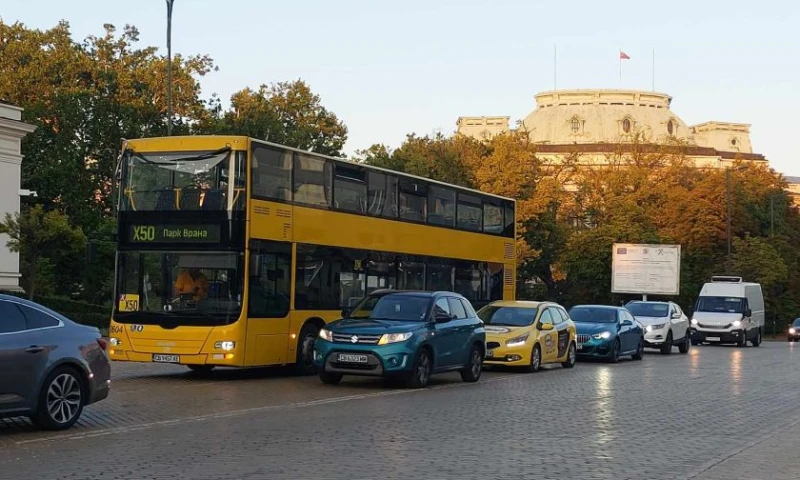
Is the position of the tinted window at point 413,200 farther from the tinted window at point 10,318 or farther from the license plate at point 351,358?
the tinted window at point 10,318

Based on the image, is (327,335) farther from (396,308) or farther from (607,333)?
(607,333)

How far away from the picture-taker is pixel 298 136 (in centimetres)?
6856

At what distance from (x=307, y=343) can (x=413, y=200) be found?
5.12 meters

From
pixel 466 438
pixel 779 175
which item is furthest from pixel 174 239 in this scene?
pixel 779 175

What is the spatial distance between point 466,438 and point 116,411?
5.17 m

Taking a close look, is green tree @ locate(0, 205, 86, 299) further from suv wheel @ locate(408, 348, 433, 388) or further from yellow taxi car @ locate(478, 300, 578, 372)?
suv wheel @ locate(408, 348, 433, 388)

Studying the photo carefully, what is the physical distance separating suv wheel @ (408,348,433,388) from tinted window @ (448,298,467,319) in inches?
52.3

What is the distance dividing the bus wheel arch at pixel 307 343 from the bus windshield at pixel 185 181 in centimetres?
308

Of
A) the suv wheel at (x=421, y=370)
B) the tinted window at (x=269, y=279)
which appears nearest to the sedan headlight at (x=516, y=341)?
the suv wheel at (x=421, y=370)

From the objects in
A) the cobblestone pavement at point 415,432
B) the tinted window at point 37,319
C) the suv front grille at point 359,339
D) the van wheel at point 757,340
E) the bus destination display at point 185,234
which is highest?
the bus destination display at point 185,234

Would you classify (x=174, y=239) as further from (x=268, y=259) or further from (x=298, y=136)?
(x=298, y=136)

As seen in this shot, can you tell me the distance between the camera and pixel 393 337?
63.5 feet

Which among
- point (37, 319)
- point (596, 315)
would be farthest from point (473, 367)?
point (596, 315)

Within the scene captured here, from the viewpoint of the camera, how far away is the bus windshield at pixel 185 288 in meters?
20.3
